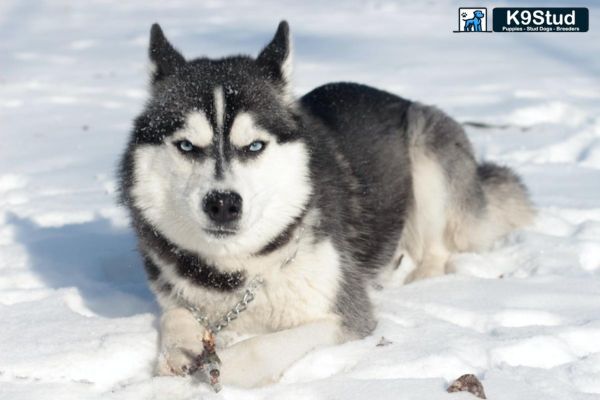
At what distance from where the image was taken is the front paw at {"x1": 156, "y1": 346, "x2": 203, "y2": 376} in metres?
3.15

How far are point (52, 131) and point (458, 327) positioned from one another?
16.1 ft

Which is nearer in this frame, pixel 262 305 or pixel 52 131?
pixel 262 305

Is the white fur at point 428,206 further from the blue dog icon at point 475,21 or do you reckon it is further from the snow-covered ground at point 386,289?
the blue dog icon at point 475,21

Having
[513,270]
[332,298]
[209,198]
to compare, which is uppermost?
[209,198]

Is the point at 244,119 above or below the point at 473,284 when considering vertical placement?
above

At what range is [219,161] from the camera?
3.23 metres

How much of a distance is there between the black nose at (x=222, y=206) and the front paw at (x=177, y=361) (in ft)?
1.65

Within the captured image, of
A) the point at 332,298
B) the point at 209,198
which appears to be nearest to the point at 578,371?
the point at 332,298

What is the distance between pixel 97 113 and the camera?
806 cm

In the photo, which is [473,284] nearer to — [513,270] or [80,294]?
[513,270]

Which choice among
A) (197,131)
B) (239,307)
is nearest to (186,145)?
(197,131)

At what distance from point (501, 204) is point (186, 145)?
7.53 ft

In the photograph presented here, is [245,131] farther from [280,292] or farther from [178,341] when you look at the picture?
[178,341]

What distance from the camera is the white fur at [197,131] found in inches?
130
